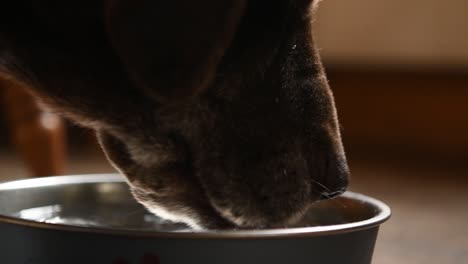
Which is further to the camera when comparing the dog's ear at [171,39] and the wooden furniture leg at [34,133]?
the wooden furniture leg at [34,133]

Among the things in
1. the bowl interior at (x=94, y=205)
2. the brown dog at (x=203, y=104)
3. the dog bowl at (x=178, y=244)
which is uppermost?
the brown dog at (x=203, y=104)

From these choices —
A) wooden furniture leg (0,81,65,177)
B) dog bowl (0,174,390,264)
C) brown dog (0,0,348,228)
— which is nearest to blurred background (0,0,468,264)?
wooden furniture leg (0,81,65,177)

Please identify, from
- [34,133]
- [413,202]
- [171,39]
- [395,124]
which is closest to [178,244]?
[171,39]

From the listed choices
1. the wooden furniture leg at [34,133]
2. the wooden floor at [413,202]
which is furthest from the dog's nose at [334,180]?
the wooden furniture leg at [34,133]

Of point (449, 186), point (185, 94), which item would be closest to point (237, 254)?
point (185, 94)

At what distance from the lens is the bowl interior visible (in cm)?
100

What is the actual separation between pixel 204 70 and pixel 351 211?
0.92 ft

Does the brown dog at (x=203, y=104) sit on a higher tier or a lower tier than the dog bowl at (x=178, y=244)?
higher

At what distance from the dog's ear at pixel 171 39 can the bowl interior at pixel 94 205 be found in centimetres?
24

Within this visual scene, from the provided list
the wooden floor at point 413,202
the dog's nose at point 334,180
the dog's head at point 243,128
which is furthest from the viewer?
the wooden floor at point 413,202

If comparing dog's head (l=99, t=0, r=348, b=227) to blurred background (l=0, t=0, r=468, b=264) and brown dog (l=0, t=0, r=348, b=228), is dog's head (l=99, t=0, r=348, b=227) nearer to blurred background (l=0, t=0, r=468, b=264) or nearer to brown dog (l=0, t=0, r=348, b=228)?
brown dog (l=0, t=0, r=348, b=228)

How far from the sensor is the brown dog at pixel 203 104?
0.87 m

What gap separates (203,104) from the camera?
90 cm

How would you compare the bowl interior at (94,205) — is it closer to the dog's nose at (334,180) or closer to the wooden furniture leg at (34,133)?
the dog's nose at (334,180)
